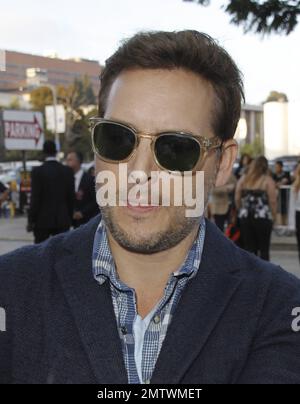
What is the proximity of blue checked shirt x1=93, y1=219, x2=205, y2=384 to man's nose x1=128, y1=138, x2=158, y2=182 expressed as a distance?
21cm

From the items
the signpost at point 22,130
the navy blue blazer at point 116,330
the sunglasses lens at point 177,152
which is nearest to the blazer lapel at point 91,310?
the navy blue blazer at point 116,330

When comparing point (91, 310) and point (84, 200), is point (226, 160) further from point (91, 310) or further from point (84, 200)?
point (84, 200)

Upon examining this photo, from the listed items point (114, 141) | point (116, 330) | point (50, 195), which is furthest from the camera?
point (50, 195)

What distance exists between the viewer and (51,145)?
8406 millimetres

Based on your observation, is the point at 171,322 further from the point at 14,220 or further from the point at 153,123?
the point at 14,220

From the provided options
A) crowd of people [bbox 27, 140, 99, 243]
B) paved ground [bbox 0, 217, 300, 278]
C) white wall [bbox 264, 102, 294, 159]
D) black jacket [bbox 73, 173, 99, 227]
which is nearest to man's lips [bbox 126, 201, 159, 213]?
crowd of people [bbox 27, 140, 99, 243]

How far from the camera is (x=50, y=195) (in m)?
8.32

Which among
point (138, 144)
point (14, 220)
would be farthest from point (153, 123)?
point (14, 220)

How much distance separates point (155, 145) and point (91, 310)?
421mm

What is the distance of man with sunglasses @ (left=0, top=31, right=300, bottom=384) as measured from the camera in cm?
147

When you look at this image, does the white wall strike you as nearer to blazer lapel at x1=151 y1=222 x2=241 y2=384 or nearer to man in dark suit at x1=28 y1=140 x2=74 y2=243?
man in dark suit at x1=28 y1=140 x2=74 y2=243

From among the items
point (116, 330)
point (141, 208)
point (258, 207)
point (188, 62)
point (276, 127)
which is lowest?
point (258, 207)

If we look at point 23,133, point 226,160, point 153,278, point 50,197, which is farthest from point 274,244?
point 153,278
